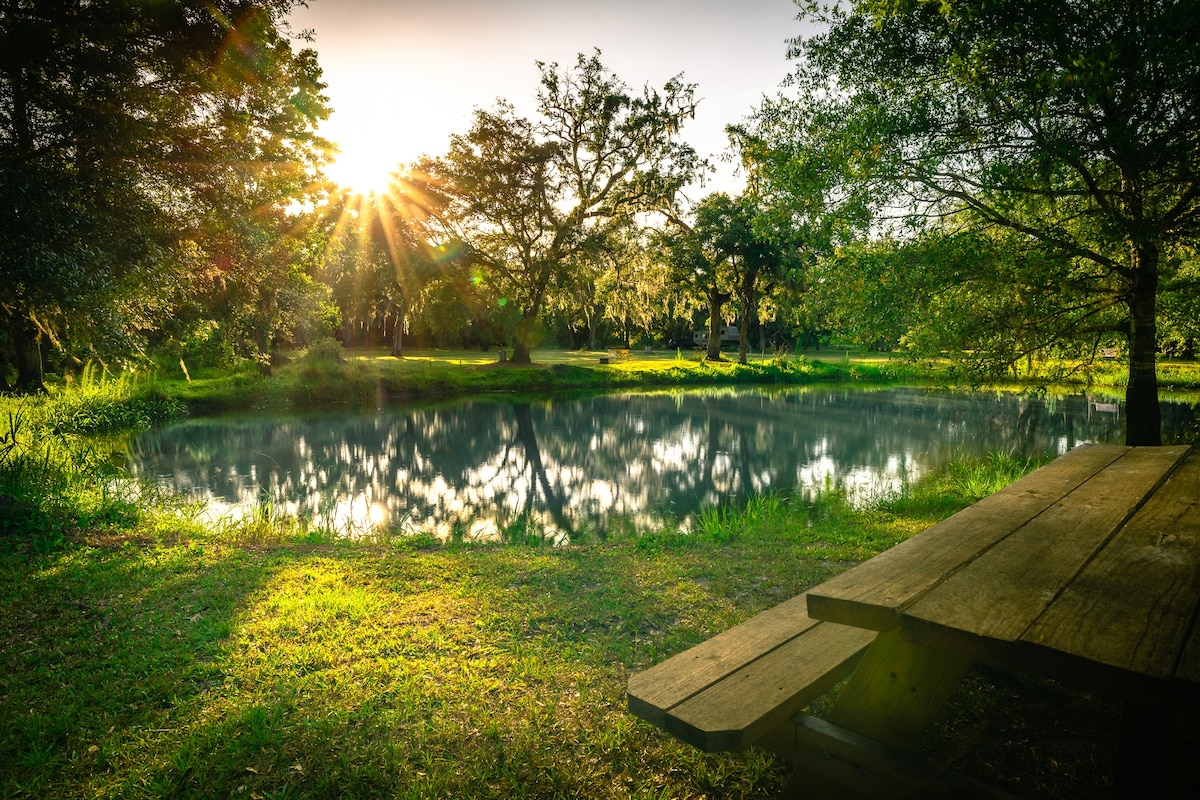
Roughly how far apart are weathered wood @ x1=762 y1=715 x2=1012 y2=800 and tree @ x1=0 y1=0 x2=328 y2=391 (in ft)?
27.5

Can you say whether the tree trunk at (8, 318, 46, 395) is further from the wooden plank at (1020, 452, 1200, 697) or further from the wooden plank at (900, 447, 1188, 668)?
the wooden plank at (1020, 452, 1200, 697)

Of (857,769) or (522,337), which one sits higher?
(522,337)

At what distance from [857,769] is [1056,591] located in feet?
2.89

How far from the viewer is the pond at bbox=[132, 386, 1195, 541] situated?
32.6 feet

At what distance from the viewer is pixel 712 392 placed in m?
27.6

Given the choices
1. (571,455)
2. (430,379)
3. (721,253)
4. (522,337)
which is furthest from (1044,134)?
(721,253)

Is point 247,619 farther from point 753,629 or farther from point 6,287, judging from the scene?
point 6,287

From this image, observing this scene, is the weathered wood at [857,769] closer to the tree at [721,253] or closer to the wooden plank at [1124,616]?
the wooden plank at [1124,616]

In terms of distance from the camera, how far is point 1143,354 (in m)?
8.20

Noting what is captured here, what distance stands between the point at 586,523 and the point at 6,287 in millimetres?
7441

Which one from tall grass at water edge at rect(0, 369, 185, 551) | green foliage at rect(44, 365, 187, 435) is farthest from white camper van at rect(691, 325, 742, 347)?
tall grass at water edge at rect(0, 369, 185, 551)

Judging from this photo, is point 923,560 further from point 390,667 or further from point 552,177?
point 552,177

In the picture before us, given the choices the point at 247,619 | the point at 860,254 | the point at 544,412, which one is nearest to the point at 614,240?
the point at 544,412

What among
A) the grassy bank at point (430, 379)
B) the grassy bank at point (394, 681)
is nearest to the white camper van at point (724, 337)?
the grassy bank at point (430, 379)
